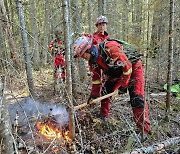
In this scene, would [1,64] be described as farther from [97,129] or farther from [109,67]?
[97,129]

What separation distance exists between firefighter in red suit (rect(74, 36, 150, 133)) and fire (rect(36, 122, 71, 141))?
1225 millimetres

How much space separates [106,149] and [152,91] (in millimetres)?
4777

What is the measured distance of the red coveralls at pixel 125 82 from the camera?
4.96 m

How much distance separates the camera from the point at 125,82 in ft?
16.7

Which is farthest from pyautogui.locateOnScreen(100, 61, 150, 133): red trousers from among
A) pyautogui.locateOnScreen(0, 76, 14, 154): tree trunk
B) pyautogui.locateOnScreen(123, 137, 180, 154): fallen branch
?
pyautogui.locateOnScreen(0, 76, 14, 154): tree trunk

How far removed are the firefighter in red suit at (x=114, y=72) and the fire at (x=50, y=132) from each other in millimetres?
1225

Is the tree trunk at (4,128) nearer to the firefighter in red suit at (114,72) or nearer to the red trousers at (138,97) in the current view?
the firefighter in red suit at (114,72)

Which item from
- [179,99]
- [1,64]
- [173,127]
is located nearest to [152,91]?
[179,99]

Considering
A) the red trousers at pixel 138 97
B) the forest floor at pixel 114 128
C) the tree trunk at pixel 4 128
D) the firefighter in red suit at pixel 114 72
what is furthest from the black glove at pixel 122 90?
the tree trunk at pixel 4 128

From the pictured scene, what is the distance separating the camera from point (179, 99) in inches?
333

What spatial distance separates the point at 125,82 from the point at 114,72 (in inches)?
17.5

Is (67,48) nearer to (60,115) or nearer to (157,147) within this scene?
(60,115)

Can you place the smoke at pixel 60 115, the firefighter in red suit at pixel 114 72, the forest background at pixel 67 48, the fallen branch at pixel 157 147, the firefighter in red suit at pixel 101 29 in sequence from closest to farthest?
1. the forest background at pixel 67 48
2. the fallen branch at pixel 157 147
3. the firefighter in red suit at pixel 114 72
4. the smoke at pixel 60 115
5. the firefighter in red suit at pixel 101 29

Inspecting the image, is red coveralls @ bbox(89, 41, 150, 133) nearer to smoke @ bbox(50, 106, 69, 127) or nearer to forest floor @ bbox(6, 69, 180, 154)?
forest floor @ bbox(6, 69, 180, 154)
